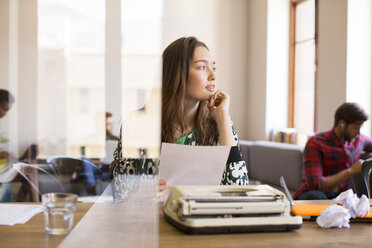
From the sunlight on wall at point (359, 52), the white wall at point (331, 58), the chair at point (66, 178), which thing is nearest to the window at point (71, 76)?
the chair at point (66, 178)

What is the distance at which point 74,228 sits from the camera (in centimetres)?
107

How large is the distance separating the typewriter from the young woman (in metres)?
0.70

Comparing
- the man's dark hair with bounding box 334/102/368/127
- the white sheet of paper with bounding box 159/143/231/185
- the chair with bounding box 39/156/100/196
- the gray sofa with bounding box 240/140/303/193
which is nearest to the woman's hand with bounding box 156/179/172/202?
the white sheet of paper with bounding box 159/143/231/185

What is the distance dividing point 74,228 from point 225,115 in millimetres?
833

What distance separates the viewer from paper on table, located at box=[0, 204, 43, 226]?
3.79 ft

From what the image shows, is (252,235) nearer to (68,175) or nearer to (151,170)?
(151,170)

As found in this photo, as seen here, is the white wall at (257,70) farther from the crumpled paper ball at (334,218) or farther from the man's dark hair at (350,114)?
the crumpled paper ball at (334,218)

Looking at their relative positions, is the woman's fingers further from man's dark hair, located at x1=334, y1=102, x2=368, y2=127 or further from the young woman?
man's dark hair, located at x1=334, y1=102, x2=368, y2=127

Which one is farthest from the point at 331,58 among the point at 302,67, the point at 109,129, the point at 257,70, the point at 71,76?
the point at 71,76

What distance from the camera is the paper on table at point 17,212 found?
1.16m

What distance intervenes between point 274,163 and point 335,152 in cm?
144

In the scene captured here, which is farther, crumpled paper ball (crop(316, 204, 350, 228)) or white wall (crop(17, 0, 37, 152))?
white wall (crop(17, 0, 37, 152))

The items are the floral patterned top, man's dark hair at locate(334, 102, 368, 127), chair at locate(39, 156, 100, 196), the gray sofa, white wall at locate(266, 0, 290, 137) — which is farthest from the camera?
white wall at locate(266, 0, 290, 137)

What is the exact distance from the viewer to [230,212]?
3.40ft
